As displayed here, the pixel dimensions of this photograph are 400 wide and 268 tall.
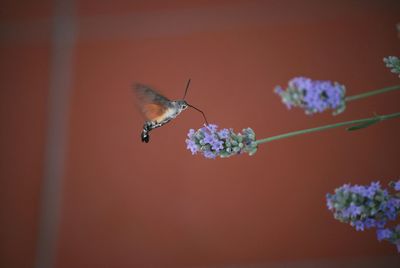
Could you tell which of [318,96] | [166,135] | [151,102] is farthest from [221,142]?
[166,135]

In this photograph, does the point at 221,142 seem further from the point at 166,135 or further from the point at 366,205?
the point at 166,135

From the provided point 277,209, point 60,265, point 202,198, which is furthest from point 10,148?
point 277,209

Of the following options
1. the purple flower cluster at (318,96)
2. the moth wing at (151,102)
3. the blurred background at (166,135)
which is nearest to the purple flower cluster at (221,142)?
the purple flower cluster at (318,96)

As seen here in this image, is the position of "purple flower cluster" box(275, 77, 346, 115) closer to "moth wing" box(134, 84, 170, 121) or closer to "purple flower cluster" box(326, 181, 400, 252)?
"purple flower cluster" box(326, 181, 400, 252)

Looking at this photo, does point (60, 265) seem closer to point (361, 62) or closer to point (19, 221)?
point (19, 221)

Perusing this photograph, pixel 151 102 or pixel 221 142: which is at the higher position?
pixel 151 102
